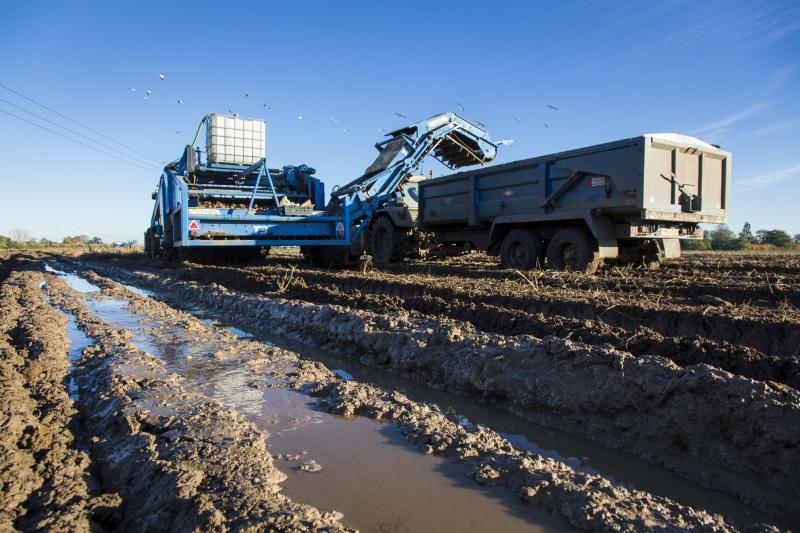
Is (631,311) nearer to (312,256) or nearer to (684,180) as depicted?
(684,180)

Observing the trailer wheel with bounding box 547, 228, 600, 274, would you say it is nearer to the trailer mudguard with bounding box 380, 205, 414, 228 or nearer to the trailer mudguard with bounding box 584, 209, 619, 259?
the trailer mudguard with bounding box 584, 209, 619, 259

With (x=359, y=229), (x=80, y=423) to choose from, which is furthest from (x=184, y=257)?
(x=80, y=423)

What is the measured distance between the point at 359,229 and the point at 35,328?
8240 mm

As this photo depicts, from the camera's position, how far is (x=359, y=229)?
1327 centimetres

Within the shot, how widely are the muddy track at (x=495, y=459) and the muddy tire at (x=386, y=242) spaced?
8383 mm

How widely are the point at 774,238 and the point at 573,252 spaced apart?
29.1 metres

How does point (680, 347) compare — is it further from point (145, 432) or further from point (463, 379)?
point (145, 432)

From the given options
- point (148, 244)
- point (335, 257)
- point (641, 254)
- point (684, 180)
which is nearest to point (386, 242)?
point (335, 257)

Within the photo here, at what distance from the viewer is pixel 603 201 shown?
8.88 meters

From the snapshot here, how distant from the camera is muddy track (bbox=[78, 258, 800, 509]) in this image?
2.75 metres

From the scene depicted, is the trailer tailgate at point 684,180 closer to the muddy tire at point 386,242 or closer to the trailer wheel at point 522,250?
the trailer wheel at point 522,250

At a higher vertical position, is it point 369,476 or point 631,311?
point 631,311

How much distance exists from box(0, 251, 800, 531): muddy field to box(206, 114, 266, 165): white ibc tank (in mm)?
8670

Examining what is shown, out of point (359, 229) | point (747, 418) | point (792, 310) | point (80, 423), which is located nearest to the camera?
point (747, 418)
